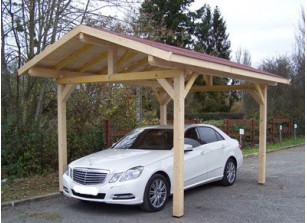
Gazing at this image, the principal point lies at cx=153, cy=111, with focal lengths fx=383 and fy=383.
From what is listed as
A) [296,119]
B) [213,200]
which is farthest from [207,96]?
[213,200]

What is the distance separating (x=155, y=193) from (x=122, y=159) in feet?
2.86

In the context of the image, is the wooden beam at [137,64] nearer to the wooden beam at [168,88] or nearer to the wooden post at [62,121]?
the wooden post at [62,121]

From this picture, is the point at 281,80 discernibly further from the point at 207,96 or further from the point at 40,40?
the point at 207,96

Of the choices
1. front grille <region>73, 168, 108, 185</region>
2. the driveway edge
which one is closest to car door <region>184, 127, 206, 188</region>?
front grille <region>73, 168, 108, 185</region>

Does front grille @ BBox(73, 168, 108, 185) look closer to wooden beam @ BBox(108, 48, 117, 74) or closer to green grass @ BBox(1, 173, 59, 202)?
green grass @ BBox(1, 173, 59, 202)

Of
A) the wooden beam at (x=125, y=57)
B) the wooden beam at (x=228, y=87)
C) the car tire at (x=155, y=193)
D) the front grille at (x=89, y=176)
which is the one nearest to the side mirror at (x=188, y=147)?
the car tire at (x=155, y=193)

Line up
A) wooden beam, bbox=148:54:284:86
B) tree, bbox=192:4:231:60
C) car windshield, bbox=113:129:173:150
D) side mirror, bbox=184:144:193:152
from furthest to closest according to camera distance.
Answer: tree, bbox=192:4:231:60 → car windshield, bbox=113:129:173:150 → side mirror, bbox=184:144:193:152 → wooden beam, bbox=148:54:284:86

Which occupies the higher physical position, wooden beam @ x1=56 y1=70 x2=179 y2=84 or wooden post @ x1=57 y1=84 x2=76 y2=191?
wooden beam @ x1=56 y1=70 x2=179 y2=84

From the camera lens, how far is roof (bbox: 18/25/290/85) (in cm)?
642

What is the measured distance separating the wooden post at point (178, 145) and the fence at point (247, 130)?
559 cm

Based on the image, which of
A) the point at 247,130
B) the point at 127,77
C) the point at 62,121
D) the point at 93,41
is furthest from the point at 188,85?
the point at 247,130

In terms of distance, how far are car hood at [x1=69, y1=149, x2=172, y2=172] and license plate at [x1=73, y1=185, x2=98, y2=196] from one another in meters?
0.38

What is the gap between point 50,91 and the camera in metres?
12.0

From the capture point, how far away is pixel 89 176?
22.2 feet
